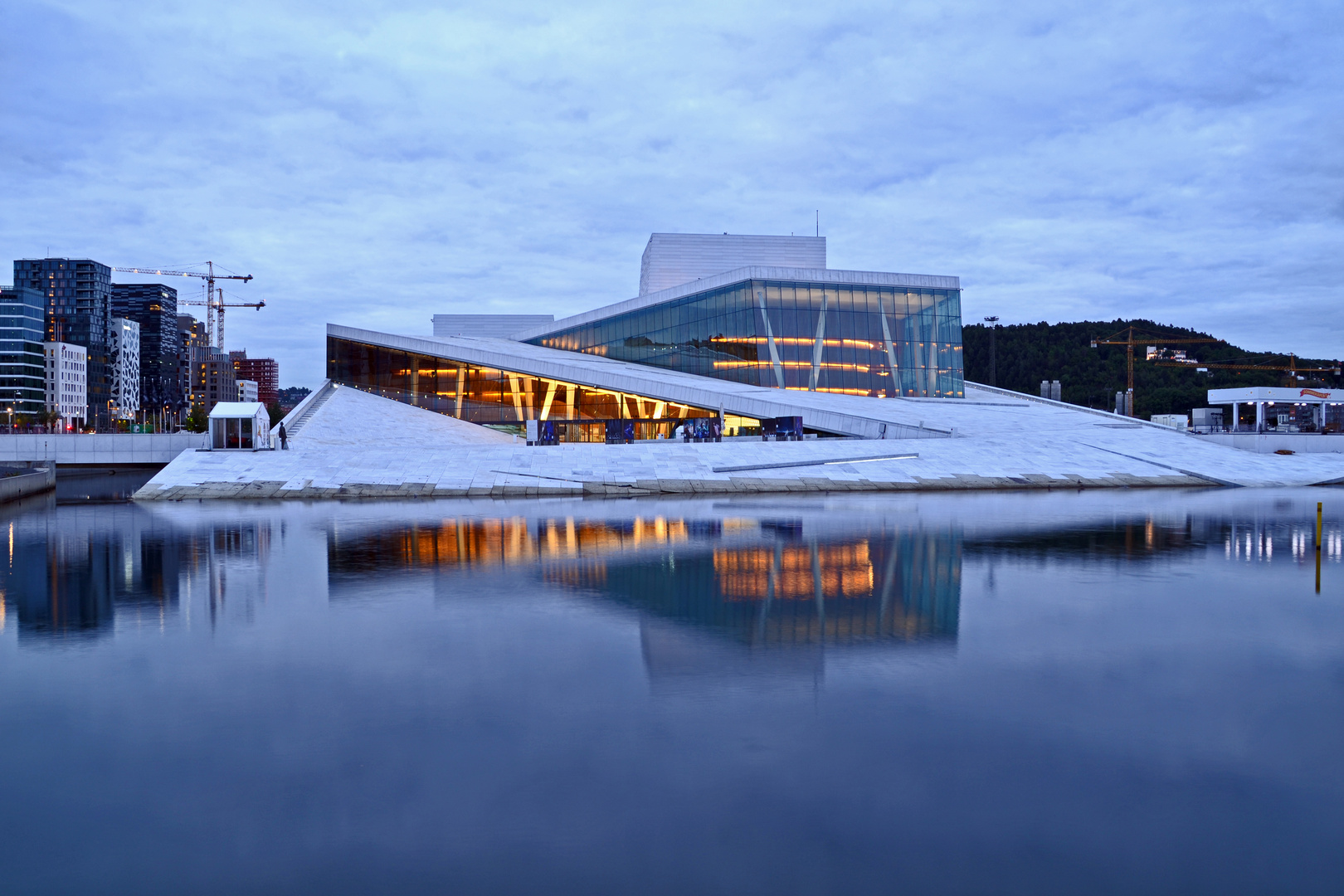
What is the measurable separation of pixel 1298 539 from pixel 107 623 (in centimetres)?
1891

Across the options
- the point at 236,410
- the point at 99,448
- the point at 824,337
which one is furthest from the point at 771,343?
the point at 99,448

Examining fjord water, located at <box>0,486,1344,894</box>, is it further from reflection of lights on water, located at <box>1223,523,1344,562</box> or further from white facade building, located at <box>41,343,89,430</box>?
white facade building, located at <box>41,343,89,430</box>

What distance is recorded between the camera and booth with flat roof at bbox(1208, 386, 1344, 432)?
58.5 metres

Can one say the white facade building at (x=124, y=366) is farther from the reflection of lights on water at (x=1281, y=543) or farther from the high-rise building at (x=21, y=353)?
the reflection of lights on water at (x=1281, y=543)

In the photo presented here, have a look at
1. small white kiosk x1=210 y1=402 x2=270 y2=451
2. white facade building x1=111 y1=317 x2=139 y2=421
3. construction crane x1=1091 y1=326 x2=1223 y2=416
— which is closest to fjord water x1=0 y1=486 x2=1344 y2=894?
small white kiosk x1=210 y1=402 x2=270 y2=451

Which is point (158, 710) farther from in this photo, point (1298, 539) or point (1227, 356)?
point (1227, 356)

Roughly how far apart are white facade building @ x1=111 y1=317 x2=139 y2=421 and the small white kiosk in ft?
478

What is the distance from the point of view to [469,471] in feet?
97.3

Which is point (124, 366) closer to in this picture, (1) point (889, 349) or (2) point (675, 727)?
(1) point (889, 349)

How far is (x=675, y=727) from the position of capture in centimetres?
674

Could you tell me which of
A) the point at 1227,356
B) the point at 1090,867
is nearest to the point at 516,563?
the point at 1090,867

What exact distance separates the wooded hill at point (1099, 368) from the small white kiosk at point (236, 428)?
7867 cm

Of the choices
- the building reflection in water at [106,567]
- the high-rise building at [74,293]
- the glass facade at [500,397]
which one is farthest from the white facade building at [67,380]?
the building reflection in water at [106,567]

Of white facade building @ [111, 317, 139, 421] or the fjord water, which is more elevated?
white facade building @ [111, 317, 139, 421]
